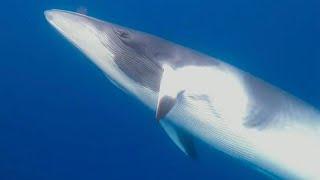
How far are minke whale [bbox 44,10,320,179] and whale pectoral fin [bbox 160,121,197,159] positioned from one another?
0.04 ft

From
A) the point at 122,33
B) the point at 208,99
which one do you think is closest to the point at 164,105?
the point at 208,99

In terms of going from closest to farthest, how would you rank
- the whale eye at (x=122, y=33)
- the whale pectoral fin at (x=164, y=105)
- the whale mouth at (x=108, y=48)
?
the whale pectoral fin at (x=164, y=105), the whale mouth at (x=108, y=48), the whale eye at (x=122, y=33)

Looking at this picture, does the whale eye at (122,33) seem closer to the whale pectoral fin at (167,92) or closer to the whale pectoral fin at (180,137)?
the whale pectoral fin at (167,92)

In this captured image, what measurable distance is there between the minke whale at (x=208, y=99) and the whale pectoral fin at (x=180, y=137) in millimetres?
11

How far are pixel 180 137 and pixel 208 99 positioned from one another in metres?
0.55

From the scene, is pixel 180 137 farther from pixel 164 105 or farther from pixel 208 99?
pixel 164 105

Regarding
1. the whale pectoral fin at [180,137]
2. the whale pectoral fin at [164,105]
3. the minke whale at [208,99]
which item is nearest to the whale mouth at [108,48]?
the minke whale at [208,99]

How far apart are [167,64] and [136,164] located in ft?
31.0

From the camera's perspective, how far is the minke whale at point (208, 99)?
4.76m

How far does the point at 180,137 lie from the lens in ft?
16.7

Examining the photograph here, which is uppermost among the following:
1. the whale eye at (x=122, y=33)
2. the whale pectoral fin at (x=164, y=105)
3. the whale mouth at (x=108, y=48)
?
the whale eye at (x=122, y=33)

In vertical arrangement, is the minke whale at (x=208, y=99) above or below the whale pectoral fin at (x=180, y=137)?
above

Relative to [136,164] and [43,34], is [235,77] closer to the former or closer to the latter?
[136,164]

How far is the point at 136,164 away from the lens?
13.9 metres
